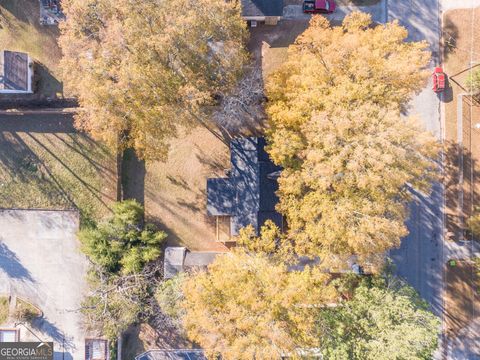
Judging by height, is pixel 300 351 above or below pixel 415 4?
below

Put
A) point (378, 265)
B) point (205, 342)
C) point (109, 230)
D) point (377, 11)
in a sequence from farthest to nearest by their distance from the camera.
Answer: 1. point (377, 11)
2. point (109, 230)
3. point (378, 265)
4. point (205, 342)

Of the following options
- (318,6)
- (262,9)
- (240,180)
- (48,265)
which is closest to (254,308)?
(240,180)

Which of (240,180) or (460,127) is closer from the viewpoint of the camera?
(240,180)

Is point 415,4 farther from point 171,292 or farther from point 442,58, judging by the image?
point 171,292

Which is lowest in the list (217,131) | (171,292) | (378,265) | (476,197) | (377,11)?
(171,292)

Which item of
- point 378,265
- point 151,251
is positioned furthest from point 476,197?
point 151,251

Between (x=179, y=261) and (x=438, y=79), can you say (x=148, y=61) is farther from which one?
(x=438, y=79)
